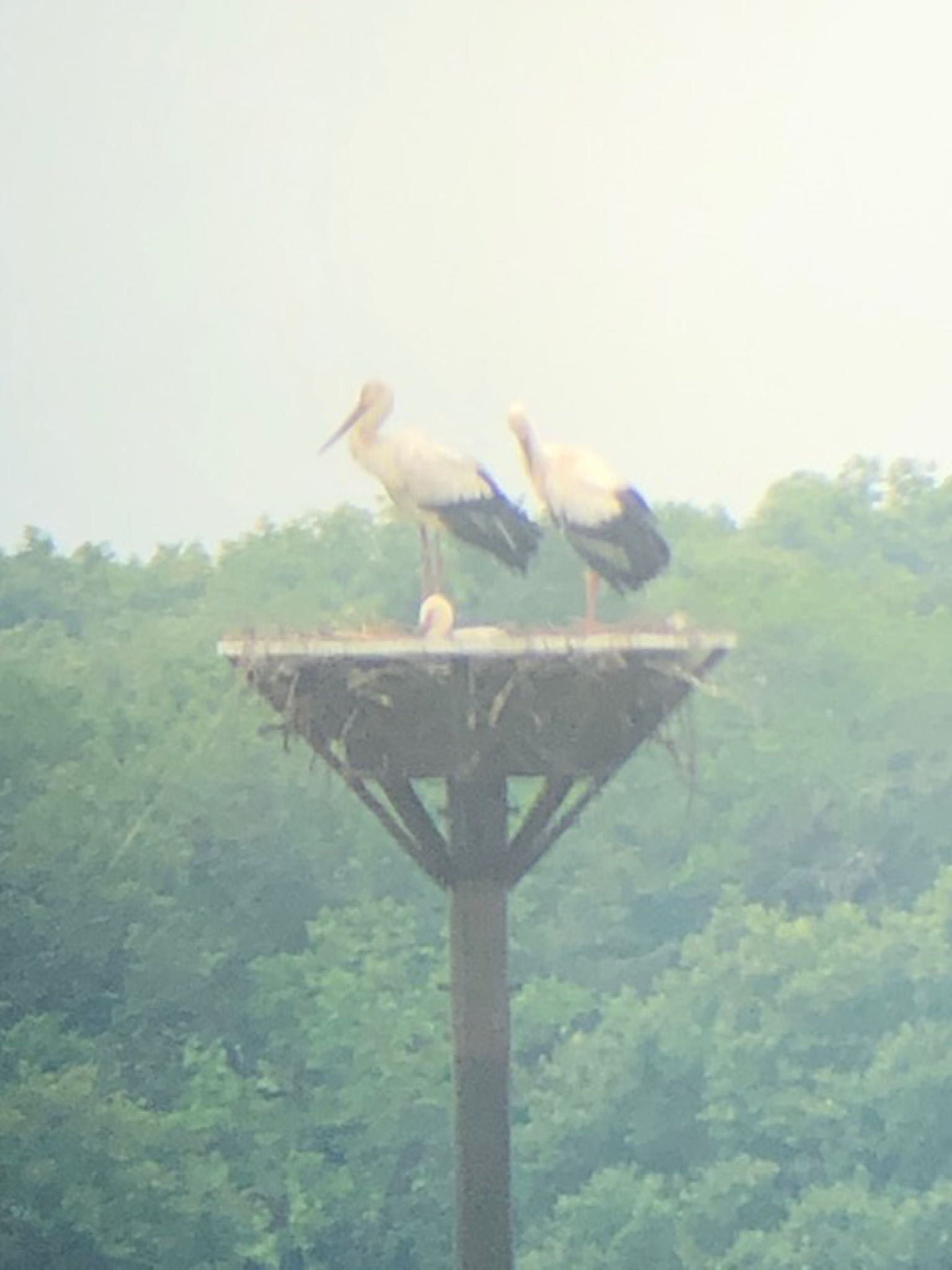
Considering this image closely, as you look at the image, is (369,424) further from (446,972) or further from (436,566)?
(446,972)

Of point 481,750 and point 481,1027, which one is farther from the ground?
point 481,750

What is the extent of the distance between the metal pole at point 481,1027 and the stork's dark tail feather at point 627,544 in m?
0.91

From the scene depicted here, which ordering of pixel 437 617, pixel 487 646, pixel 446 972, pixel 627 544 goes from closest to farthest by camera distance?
pixel 487 646 → pixel 437 617 → pixel 627 544 → pixel 446 972

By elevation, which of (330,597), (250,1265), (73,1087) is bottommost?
(250,1265)

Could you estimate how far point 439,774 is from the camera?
4215 millimetres

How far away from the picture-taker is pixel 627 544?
505 centimetres

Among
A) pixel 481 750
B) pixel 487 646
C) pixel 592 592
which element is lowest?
pixel 481 750

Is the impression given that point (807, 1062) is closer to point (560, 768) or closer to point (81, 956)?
point (81, 956)

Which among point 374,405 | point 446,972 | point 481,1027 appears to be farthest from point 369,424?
point 446,972

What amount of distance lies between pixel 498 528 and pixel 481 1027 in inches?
50.5

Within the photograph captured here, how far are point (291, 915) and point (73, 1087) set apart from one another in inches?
94.3

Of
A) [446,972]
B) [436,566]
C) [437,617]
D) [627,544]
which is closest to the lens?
[437,617]

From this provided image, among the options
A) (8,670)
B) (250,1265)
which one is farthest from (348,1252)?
(8,670)

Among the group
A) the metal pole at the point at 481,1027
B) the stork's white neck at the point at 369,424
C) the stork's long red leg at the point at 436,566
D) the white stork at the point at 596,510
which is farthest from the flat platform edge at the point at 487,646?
the stork's white neck at the point at 369,424
